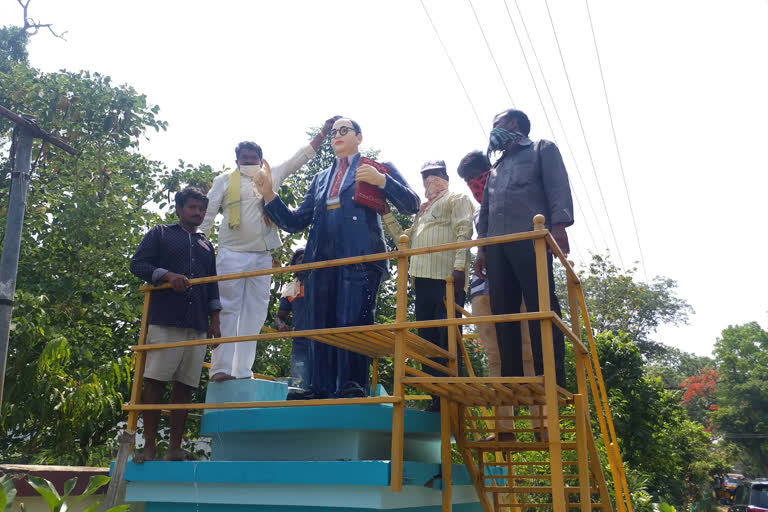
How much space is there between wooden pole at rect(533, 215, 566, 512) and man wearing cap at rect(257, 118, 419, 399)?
155 centimetres

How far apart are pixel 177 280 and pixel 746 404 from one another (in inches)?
1876

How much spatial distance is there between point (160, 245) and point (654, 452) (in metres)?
10.7

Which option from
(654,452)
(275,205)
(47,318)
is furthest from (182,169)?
(654,452)

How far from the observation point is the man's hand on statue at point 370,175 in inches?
183

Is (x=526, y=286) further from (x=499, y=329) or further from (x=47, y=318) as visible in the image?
(x=47, y=318)

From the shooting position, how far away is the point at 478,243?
11.5 ft

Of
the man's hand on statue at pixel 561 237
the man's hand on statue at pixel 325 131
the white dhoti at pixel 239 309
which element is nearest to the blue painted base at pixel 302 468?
the white dhoti at pixel 239 309

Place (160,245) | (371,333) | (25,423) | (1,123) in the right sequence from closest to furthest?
(371,333), (160,245), (25,423), (1,123)

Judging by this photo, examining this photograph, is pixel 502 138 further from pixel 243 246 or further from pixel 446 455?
pixel 243 246

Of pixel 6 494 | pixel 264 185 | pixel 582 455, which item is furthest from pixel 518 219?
pixel 6 494

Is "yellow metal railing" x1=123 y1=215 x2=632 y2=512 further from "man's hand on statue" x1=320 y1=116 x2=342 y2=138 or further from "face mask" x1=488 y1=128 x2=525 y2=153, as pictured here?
"man's hand on statue" x1=320 y1=116 x2=342 y2=138

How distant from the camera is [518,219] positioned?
417cm

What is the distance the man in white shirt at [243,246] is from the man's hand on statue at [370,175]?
82 centimetres

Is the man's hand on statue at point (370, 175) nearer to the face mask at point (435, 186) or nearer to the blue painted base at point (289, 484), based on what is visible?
the face mask at point (435, 186)
